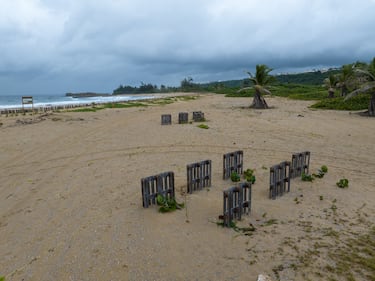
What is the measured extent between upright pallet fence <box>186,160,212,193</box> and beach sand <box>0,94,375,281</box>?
0.22 metres

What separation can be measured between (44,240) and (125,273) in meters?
1.82

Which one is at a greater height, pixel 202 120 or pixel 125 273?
pixel 202 120

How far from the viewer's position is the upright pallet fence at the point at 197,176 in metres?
6.33

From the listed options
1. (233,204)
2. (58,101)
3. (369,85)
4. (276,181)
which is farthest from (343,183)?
(58,101)

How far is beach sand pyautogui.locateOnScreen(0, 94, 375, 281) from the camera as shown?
392 centimetres

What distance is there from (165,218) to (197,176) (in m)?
1.58

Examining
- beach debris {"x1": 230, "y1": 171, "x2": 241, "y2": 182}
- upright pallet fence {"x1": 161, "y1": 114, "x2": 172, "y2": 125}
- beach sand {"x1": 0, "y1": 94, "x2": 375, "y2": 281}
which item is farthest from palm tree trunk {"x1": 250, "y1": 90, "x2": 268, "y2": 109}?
beach debris {"x1": 230, "y1": 171, "x2": 241, "y2": 182}

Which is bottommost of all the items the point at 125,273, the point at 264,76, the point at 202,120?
the point at 125,273

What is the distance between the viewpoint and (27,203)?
6.20 metres

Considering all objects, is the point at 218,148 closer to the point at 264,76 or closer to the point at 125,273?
the point at 125,273

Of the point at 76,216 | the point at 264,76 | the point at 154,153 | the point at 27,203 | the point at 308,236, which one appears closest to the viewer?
the point at 308,236

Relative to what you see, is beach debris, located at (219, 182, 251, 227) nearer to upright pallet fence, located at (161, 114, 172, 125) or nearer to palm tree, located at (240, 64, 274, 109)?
upright pallet fence, located at (161, 114, 172, 125)

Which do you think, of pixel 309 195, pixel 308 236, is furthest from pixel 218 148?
pixel 308 236

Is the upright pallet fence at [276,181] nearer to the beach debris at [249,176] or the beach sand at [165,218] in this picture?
the beach sand at [165,218]
